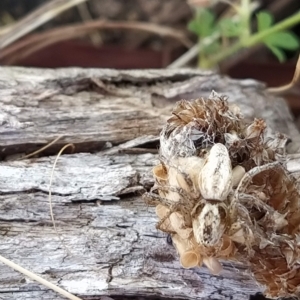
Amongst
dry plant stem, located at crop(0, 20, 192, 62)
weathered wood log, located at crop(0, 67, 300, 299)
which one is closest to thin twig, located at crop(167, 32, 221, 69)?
dry plant stem, located at crop(0, 20, 192, 62)

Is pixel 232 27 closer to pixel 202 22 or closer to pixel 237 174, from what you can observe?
pixel 202 22

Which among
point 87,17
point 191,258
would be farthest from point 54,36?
point 191,258

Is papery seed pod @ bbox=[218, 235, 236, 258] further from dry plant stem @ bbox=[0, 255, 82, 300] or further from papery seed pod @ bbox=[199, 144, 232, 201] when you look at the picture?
dry plant stem @ bbox=[0, 255, 82, 300]

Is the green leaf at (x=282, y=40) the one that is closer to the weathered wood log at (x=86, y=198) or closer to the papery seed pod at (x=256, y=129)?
the weathered wood log at (x=86, y=198)

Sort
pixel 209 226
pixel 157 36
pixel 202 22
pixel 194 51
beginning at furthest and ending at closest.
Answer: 1. pixel 157 36
2. pixel 194 51
3. pixel 202 22
4. pixel 209 226

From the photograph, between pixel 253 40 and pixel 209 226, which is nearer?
pixel 209 226

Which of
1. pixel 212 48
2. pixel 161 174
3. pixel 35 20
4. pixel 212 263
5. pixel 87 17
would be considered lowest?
pixel 212 263
